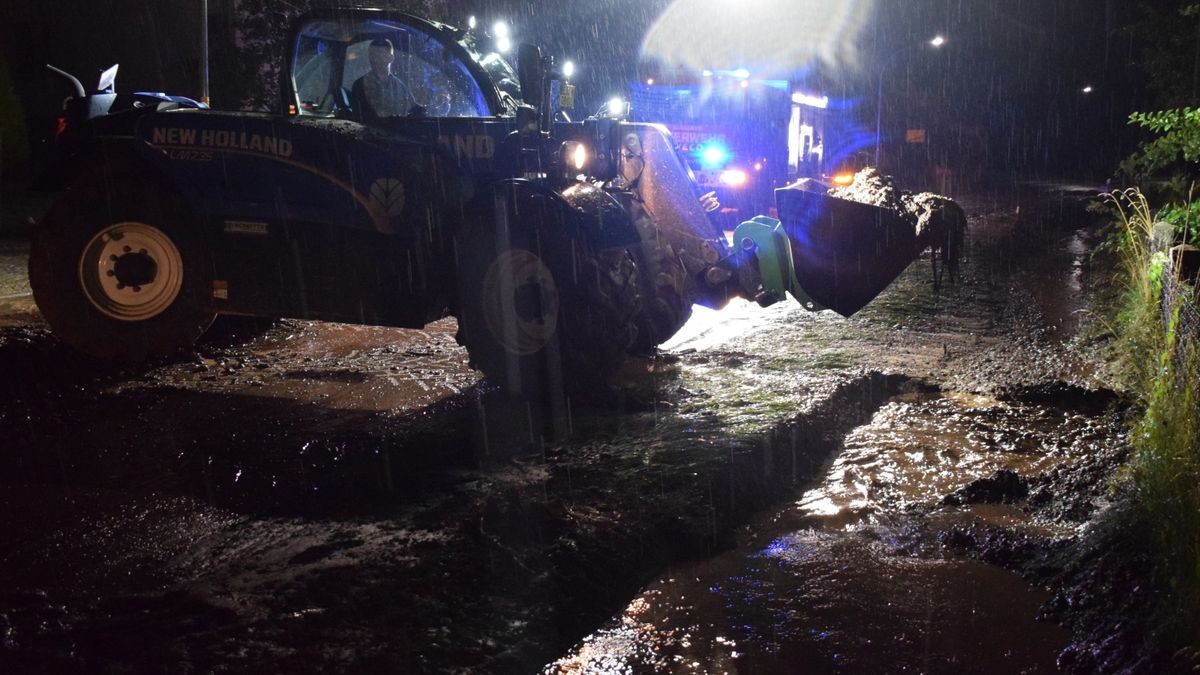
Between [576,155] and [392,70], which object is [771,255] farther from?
[392,70]

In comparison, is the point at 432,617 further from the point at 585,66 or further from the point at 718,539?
the point at 585,66

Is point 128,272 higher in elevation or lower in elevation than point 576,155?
lower

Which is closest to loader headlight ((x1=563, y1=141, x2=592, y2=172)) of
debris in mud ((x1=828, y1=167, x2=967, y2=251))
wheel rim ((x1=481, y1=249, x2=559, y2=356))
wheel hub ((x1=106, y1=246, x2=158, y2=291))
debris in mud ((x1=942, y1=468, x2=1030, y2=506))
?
wheel rim ((x1=481, y1=249, x2=559, y2=356))

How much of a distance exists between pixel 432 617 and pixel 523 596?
0.37 m

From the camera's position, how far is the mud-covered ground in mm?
3391

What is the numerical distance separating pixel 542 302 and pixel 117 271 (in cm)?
299

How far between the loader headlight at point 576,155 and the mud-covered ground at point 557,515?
1.55m

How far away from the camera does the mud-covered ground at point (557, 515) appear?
11.1 feet

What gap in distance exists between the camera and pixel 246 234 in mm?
6348

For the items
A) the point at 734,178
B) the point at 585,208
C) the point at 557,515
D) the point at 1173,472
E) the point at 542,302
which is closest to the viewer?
the point at 1173,472

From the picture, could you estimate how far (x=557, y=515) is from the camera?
439 cm

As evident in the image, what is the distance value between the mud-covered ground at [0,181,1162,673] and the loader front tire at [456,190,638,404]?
0.28 m

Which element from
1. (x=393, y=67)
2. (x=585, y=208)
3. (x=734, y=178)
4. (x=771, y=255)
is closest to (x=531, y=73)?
(x=585, y=208)

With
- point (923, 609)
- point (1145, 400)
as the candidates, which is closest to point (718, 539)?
point (923, 609)
